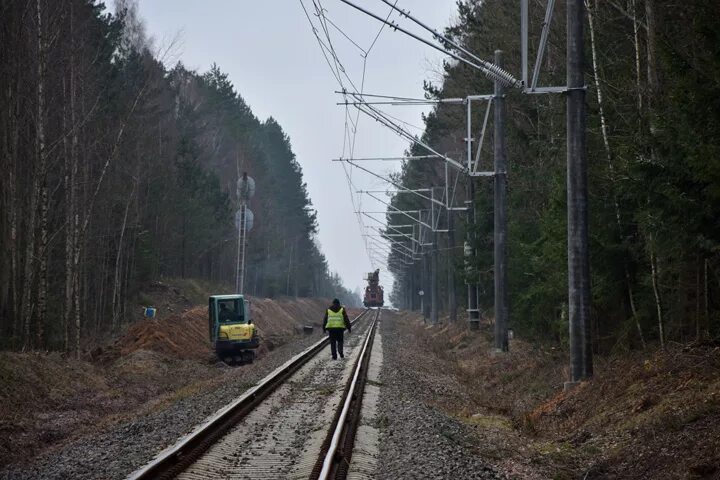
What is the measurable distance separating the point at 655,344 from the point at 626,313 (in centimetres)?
257

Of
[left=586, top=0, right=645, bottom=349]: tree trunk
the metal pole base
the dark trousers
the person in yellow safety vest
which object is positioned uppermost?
[left=586, top=0, right=645, bottom=349]: tree trunk

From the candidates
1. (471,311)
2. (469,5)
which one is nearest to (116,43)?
(469,5)

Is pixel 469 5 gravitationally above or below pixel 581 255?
above

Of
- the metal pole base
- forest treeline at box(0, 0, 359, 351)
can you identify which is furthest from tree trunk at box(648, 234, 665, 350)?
forest treeline at box(0, 0, 359, 351)

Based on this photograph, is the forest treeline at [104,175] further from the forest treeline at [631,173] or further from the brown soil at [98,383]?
the forest treeline at [631,173]

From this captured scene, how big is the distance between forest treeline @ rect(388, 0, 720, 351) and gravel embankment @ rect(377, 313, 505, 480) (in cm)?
382

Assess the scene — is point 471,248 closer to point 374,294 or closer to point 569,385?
point 569,385

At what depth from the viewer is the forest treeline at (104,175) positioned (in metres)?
28.6

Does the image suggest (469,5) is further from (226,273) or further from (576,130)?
(226,273)

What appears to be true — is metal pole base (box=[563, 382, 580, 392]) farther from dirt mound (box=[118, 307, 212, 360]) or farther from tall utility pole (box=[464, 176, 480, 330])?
tall utility pole (box=[464, 176, 480, 330])

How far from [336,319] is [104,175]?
14298 mm

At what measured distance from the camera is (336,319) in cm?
2780

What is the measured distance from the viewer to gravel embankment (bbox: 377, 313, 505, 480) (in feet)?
35.0

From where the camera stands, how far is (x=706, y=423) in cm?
1066
